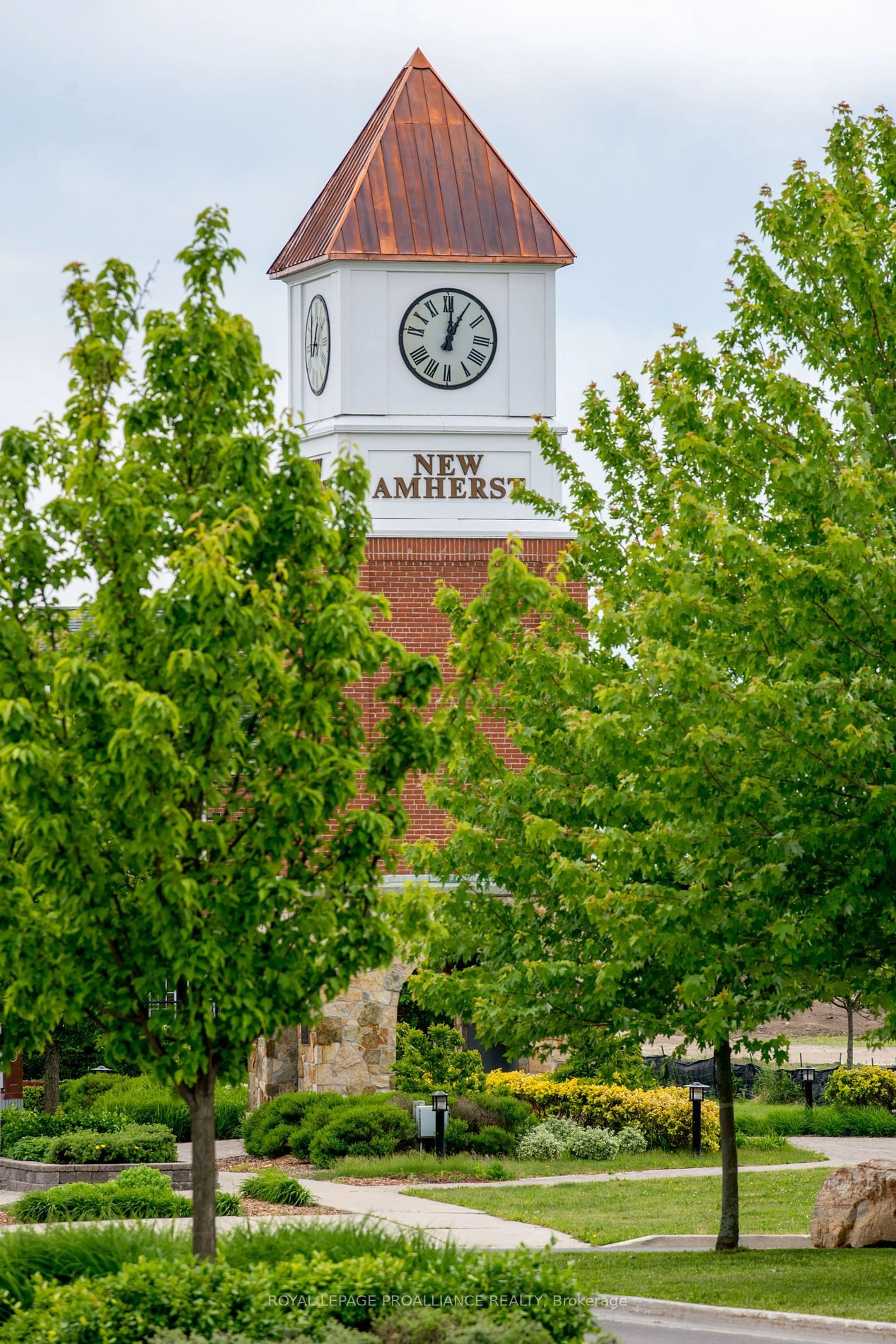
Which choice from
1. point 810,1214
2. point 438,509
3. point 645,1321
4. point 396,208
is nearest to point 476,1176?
point 810,1214

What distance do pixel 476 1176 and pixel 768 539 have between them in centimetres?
1155

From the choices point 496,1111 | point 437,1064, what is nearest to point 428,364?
point 437,1064

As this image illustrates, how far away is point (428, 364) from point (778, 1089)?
13.8 m

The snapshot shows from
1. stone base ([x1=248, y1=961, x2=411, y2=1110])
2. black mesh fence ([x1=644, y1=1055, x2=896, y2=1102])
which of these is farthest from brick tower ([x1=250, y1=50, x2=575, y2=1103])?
black mesh fence ([x1=644, y1=1055, x2=896, y2=1102])

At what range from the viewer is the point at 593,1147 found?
906 inches

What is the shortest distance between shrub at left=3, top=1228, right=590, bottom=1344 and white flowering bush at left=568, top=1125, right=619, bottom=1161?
47.2ft

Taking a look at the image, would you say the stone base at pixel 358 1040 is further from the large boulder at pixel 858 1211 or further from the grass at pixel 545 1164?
the large boulder at pixel 858 1211

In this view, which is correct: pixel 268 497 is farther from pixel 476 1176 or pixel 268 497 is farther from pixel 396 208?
pixel 396 208

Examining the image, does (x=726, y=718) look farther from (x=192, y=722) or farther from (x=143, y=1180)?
(x=143, y=1180)

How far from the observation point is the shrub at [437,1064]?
24094mm

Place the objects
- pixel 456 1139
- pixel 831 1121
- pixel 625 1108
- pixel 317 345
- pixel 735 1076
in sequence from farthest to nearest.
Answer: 1. pixel 735 1076
2. pixel 317 345
3. pixel 831 1121
4. pixel 625 1108
5. pixel 456 1139

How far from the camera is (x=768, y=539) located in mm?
12336

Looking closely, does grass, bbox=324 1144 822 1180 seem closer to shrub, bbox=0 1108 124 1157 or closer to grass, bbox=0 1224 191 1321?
shrub, bbox=0 1108 124 1157

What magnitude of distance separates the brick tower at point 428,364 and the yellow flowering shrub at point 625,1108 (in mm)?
4246
